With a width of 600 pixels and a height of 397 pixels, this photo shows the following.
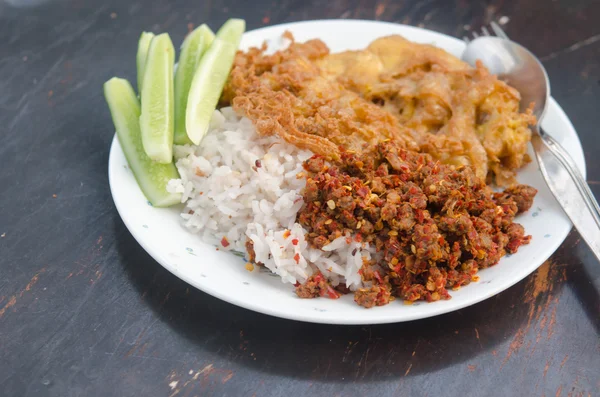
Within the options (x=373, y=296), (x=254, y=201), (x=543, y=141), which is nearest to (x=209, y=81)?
(x=254, y=201)

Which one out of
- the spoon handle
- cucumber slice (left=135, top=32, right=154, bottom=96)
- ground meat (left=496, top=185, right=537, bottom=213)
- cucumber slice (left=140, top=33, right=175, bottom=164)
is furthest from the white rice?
the spoon handle

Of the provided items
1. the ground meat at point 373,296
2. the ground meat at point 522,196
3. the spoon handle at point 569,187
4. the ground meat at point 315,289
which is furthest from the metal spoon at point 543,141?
the ground meat at point 315,289

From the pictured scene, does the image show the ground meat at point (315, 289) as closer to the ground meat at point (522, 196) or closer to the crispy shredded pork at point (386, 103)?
the crispy shredded pork at point (386, 103)

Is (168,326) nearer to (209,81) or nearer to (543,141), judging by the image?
(209,81)

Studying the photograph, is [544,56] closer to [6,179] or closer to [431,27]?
[431,27]

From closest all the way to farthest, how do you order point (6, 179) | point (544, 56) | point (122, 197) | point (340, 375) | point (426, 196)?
1. point (340, 375)
2. point (426, 196)
3. point (122, 197)
4. point (6, 179)
5. point (544, 56)

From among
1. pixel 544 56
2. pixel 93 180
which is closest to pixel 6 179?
pixel 93 180

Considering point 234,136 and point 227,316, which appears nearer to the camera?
point 227,316
